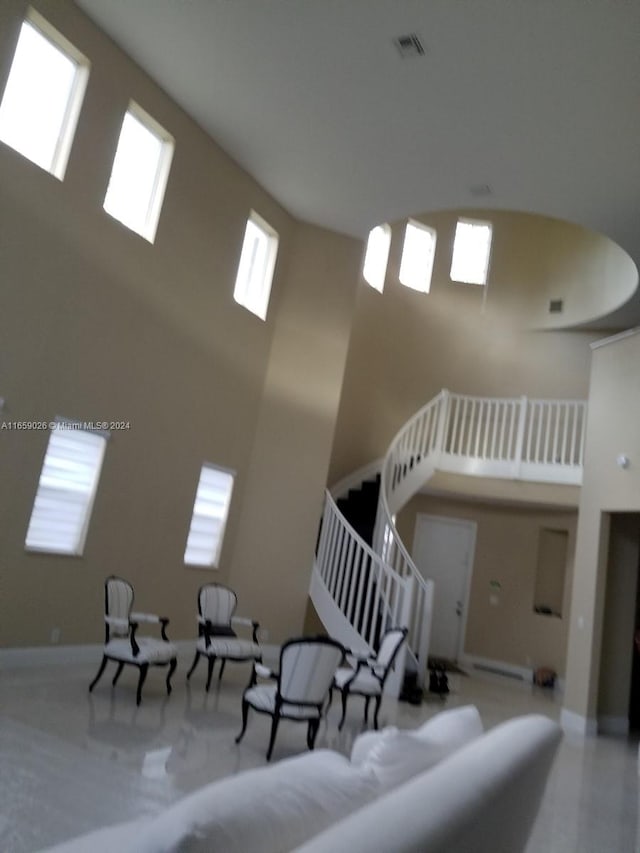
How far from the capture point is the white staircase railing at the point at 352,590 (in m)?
7.11

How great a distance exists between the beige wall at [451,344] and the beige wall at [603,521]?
11.0 ft

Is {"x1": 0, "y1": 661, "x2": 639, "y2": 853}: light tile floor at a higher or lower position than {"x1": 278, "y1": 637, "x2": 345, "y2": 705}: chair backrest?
lower

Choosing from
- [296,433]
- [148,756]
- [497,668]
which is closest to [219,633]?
[148,756]

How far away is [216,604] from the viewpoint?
6.39m

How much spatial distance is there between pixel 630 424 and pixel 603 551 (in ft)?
4.66

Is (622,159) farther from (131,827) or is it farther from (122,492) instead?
(131,827)

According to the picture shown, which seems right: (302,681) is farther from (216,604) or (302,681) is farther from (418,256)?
(418,256)

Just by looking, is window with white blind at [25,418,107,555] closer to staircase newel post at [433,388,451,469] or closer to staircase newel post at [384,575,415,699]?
staircase newel post at [384,575,415,699]

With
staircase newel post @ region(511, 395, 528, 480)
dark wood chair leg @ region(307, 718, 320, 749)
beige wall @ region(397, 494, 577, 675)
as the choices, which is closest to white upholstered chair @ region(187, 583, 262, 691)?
dark wood chair leg @ region(307, 718, 320, 749)

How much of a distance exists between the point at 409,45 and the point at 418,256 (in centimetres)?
647

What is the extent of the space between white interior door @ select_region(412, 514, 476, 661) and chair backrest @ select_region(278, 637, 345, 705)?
21.7ft

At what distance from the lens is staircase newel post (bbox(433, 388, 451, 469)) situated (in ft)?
31.0

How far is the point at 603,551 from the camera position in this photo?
282 inches

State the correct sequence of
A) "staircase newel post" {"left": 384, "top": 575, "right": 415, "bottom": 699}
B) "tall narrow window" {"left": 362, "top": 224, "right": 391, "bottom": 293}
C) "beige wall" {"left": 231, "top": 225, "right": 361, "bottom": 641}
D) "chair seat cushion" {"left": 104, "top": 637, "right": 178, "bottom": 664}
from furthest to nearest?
"tall narrow window" {"left": 362, "top": 224, "right": 391, "bottom": 293}, "beige wall" {"left": 231, "top": 225, "right": 361, "bottom": 641}, "staircase newel post" {"left": 384, "top": 575, "right": 415, "bottom": 699}, "chair seat cushion" {"left": 104, "top": 637, "right": 178, "bottom": 664}
